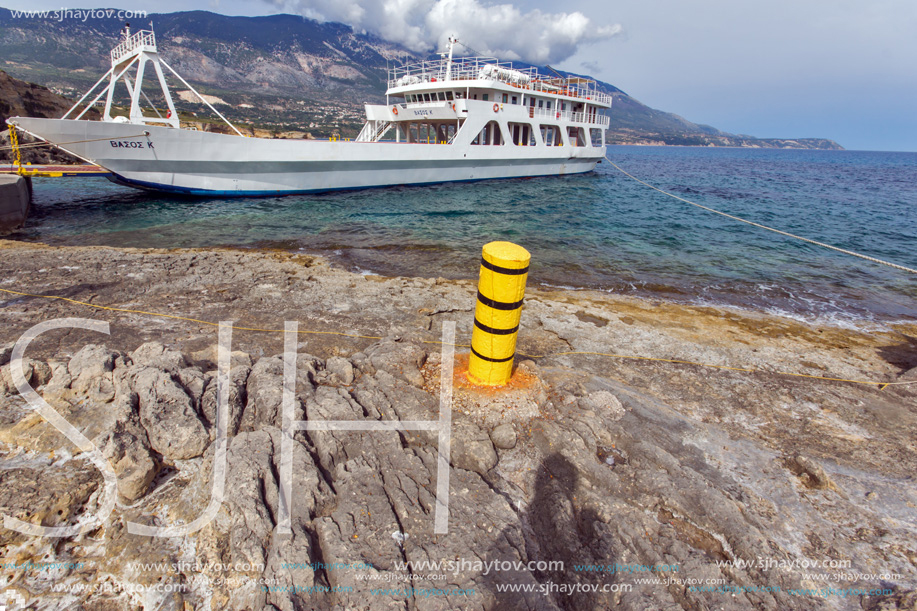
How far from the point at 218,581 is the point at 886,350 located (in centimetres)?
805

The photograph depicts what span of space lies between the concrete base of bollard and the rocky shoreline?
10010mm

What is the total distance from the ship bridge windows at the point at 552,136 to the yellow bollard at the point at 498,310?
25.8 m

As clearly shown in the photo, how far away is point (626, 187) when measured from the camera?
2536 centimetres

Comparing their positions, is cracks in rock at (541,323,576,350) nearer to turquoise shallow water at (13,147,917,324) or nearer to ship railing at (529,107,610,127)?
turquoise shallow water at (13,147,917,324)

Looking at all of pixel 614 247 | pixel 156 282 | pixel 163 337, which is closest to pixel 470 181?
pixel 614 247

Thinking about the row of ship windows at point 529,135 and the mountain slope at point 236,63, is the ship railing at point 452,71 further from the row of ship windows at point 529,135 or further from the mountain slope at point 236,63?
the mountain slope at point 236,63

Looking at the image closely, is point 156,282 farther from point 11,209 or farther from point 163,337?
point 11,209

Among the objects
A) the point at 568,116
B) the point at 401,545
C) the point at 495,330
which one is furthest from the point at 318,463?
the point at 568,116

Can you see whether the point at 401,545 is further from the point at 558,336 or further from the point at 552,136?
the point at 552,136

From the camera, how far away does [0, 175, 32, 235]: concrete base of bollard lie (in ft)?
34.3

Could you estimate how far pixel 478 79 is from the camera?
69.1 feet

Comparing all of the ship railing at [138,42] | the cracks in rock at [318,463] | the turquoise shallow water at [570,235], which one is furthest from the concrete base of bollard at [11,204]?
the cracks in rock at [318,463]

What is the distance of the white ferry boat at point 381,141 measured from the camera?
48.9ft

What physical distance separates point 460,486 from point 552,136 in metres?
28.6
